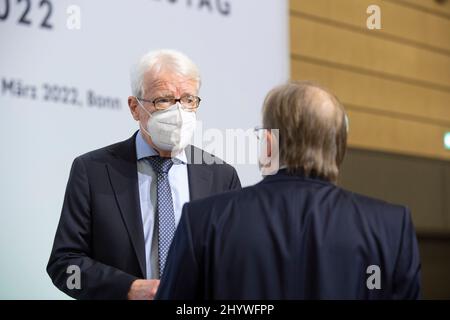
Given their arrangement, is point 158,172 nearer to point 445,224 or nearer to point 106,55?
point 106,55

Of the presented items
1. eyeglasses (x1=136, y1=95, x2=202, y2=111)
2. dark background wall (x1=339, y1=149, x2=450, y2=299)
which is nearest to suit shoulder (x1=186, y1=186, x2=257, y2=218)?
eyeglasses (x1=136, y1=95, x2=202, y2=111)

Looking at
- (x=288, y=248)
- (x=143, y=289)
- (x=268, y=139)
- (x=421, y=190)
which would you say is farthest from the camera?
(x=421, y=190)

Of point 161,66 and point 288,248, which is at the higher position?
point 161,66

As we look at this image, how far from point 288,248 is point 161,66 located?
88cm

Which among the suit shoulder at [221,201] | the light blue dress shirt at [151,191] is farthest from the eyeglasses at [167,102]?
the suit shoulder at [221,201]

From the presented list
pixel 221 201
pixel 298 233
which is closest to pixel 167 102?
pixel 221 201

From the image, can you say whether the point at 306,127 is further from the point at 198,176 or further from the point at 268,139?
the point at 198,176

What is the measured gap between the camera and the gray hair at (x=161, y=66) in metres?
2.16

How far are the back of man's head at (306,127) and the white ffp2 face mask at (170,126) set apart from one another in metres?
0.62

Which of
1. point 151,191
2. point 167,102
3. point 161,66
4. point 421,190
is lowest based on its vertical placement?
point 421,190

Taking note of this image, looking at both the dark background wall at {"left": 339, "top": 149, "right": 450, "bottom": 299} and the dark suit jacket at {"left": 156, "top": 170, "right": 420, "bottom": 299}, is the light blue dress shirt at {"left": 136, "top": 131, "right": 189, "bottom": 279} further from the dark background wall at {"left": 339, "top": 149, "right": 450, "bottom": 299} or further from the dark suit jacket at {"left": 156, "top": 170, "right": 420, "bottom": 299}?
the dark background wall at {"left": 339, "top": 149, "right": 450, "bottom": 299}

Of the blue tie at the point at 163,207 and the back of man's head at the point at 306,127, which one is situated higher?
the back of man's head at the point at 306,127

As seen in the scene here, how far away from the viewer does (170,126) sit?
84.9 inches

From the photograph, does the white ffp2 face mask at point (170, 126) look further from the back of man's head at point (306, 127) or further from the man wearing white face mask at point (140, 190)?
the back of man's head at point (306, 127)
